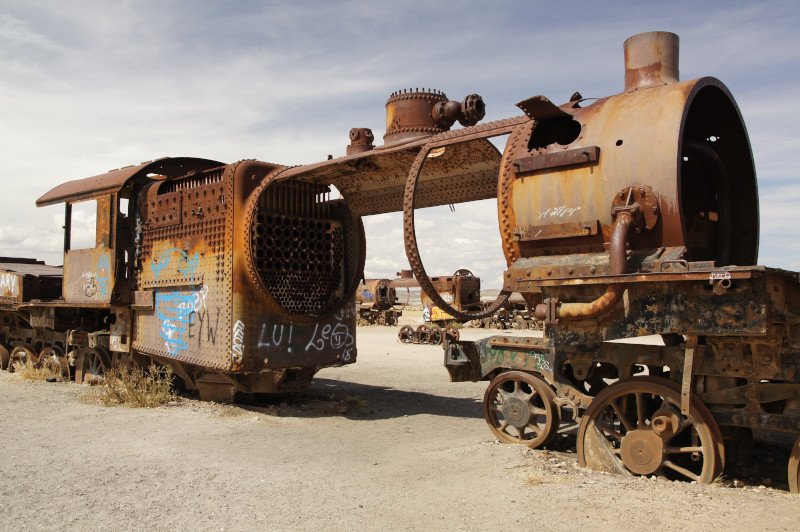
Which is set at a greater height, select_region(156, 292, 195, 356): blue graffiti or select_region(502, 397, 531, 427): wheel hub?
select_region(156, 292, 195, 356): blue graffiti

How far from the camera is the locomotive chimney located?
5.92 meters

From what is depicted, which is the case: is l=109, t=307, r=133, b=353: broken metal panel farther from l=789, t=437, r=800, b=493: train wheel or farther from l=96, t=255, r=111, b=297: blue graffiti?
l=789, t=437, r=800, b=493: train wheel

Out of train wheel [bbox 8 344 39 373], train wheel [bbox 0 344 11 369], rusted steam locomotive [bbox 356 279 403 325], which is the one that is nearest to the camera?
train wheel [bbox 8 344 39 373]

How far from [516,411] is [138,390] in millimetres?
5872

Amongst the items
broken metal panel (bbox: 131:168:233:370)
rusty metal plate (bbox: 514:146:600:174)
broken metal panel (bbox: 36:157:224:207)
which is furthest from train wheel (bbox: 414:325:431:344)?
rusty metal plate (bbox: 514:146:600:174)

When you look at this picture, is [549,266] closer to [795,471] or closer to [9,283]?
[795,471]

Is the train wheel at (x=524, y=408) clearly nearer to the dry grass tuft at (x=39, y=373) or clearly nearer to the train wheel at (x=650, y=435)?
the train wheel at (x=650, y=435)

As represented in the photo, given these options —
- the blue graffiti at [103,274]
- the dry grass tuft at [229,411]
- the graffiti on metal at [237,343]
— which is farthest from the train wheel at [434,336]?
the graffiti on metal at [237,343]

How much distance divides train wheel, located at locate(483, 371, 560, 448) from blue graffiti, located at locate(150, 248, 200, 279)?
500 centimetres

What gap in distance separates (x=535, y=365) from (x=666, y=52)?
3.11m

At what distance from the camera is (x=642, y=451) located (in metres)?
5.29

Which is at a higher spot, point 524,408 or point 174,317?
point 174,317

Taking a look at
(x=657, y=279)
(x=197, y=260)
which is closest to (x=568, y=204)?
(x=657, y=279)

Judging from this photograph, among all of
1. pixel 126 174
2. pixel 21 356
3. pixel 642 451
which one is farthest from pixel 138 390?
pixel 642 451
